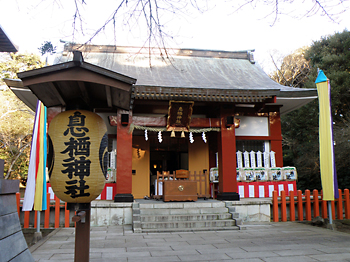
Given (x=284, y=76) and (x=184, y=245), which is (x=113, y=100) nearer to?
(x=184, y=245)

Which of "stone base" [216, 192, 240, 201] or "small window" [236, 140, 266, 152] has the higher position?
"small window" [236, 140, 266, 152]

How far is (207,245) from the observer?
206 inches

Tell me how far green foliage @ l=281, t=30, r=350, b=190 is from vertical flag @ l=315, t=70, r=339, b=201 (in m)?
6.98

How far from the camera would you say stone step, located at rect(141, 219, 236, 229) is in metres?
6.61

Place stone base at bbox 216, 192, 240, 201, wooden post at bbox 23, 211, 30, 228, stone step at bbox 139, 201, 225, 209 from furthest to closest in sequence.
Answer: stone base at bbox 216, 192, 240, 201, stone step at bbox 139, 201, 225, 209, wooden post at bbox 23, 211, 30, 228

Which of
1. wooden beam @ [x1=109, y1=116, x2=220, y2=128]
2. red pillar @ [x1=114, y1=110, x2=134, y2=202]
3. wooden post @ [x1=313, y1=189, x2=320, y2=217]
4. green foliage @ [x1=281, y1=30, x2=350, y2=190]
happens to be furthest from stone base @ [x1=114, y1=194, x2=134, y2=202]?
green foliage @ [x1=281, y1=30, x2=350, y2=190]

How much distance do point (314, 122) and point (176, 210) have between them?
40.6 feet

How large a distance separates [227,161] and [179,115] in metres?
2.08

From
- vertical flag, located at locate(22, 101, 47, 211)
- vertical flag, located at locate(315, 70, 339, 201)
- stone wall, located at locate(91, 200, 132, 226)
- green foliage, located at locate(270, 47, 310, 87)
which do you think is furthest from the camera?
green foliage, located at locate(270, 47, 310, 87)

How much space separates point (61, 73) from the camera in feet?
10.6

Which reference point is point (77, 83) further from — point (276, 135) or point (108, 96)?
point (276, 135)

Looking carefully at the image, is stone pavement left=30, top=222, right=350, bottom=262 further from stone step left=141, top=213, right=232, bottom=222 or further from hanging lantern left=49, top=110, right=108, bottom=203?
hanging lantern left=49, top=110, right=108, bottom=203

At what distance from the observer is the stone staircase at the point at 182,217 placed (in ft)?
21.7

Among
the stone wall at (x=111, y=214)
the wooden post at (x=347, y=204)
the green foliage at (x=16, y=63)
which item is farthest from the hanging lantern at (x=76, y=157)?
the green foliage at (x=16, y=63)
